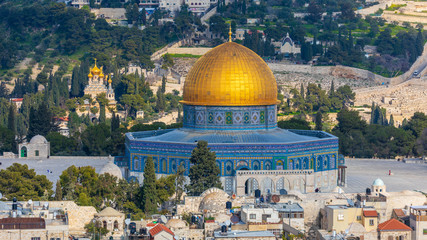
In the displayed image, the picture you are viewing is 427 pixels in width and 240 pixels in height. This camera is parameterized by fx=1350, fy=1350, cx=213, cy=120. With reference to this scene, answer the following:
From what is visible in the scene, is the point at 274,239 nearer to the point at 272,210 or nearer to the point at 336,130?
the point at 272,210

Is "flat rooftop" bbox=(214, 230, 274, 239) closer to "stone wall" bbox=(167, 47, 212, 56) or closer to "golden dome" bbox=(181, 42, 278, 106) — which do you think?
"golden dome" bbox=(181, 42, 278, 106)

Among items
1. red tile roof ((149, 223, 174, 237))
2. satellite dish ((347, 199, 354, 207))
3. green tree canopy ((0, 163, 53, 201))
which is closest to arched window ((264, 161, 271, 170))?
satellite dish ((347, 199, 354, 207))

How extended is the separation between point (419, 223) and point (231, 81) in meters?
15.0

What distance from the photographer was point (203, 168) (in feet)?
182

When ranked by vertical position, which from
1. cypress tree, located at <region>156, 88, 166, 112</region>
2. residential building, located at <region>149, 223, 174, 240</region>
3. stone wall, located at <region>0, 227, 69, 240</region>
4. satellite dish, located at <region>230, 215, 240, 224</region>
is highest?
stone wall, located at <region>0, 227, 69, 240</region>

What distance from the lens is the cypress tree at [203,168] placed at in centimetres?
5491

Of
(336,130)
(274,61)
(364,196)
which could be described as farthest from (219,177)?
(274,61)

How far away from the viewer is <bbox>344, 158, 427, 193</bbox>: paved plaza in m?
57.4

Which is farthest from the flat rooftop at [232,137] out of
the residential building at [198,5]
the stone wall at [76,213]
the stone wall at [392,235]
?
the residential building at [198,5]

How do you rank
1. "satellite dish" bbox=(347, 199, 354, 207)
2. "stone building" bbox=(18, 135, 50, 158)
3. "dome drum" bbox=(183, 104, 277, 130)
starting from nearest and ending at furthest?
"satellite dish" bbox=(347, 199, 354, 207), "dome drum" bbox=(183, 104, 277, 130), "stone building" bbox=(18, 135, 50, 158)

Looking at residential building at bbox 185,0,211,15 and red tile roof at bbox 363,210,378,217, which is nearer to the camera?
red tile roof at bbox 363,210,378,217

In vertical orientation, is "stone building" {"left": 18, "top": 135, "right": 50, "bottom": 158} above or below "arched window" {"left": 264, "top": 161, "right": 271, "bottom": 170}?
below

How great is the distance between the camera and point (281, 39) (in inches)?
4596

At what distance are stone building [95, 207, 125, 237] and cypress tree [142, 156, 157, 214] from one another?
4578 mm
